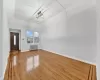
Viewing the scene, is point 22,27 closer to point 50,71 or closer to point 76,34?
point 76,34

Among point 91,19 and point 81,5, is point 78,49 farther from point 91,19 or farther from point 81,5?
point 81,5

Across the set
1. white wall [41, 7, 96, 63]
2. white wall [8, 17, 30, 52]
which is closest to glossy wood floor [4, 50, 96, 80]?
white wall [41, 7, 96, 63]

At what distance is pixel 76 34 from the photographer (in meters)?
4.07

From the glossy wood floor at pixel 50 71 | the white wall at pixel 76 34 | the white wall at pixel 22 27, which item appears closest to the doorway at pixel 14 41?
the white wall at pixel 22 27

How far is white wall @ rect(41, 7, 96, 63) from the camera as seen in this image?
3.31m

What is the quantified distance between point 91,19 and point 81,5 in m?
0.96

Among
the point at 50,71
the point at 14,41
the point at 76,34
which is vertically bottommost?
the point at 50,71

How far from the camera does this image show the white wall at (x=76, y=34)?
3.31 meters

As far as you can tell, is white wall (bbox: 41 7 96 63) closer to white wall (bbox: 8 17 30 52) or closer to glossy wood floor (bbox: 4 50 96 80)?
glossy wood floor (bbox: 4 50 96 80)

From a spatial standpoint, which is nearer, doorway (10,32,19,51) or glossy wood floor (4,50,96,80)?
glossy wood floor (4,50,96,80)

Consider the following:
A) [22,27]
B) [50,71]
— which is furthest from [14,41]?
[50,71]

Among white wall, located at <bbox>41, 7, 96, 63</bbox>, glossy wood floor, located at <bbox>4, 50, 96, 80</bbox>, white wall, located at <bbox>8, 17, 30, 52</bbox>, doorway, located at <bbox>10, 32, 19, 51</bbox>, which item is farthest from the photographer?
doorway, located at <bbox>10, 32, 19, 51</bbox>

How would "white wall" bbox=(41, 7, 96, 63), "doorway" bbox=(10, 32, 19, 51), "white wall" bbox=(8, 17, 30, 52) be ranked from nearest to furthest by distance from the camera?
"white wall" bbox=(41, 7, 96, 63), "white wall" bbox=(8, 17, 30, 52), "doorway" bbox=(10, 32, 19, 51)

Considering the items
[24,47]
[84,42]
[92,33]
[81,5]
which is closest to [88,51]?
[84,42]
